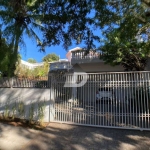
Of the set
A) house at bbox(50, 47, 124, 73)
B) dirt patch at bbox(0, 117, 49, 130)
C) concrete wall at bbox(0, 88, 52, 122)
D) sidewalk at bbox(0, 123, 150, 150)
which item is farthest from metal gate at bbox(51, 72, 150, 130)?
house at bbox(50, 47, 124, 73)

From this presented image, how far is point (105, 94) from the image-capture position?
8.12 m

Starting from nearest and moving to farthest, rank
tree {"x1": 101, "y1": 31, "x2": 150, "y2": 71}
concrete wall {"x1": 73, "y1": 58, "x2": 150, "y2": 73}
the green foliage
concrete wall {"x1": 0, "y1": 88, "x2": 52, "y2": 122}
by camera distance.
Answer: the green foliage
concrete wall {"x1": 0, "y1": 88, "x2": 52, "y2": 122}
tree {"x1": 101, "y1": 31, "x2": 150, "y2": 71}
concrete wall {"x1": 73, "y1": 58, "x2": 150, "y2": 73}

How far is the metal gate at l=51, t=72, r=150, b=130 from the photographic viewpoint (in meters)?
7.52

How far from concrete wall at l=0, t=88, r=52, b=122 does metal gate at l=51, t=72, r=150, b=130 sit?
1.33ft

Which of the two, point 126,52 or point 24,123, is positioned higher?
point 126,52

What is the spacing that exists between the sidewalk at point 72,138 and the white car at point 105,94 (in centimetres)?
138

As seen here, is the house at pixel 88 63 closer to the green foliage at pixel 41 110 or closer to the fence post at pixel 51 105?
the fence post at pixel 51 105

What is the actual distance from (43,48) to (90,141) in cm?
446

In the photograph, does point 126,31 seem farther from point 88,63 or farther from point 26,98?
point 88,63

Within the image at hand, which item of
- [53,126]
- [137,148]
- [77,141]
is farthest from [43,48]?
[137,148]

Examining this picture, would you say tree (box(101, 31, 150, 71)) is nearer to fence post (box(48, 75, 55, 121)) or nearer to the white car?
the white car

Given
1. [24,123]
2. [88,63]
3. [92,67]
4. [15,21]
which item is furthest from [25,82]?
[92,67]

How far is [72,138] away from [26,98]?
3760mm

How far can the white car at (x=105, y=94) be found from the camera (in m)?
8.05
